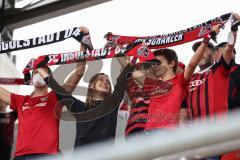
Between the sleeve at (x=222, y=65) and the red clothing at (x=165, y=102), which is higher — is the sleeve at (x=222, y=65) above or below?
above

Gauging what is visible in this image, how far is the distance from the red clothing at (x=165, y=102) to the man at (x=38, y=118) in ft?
1.93

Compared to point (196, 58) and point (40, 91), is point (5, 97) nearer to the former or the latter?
point (40, 91)

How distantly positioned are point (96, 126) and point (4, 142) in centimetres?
78

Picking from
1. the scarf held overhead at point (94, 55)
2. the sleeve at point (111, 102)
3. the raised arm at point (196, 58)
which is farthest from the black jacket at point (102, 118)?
the raised arm at point (196, 58)

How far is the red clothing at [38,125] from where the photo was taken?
10.4 ft

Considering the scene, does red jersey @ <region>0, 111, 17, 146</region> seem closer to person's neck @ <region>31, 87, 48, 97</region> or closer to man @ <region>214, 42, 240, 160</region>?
person's neck @ <region>31, 87, 48, 97</region>

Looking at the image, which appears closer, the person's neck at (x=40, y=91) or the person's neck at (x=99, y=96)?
the person's neck at (x=99, y=96)

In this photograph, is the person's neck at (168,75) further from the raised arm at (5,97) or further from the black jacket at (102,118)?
the raised arm at (5,97)

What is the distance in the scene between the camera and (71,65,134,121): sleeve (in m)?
3.04

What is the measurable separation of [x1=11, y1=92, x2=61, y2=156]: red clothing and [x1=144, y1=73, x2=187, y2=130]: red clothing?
619 millimetres

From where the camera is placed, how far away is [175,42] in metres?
3.22

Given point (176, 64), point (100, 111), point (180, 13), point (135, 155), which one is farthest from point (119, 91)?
point (135, 155)

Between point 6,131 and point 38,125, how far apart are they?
1.36ft

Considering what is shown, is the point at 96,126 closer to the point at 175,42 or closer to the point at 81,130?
the point at 81,130
